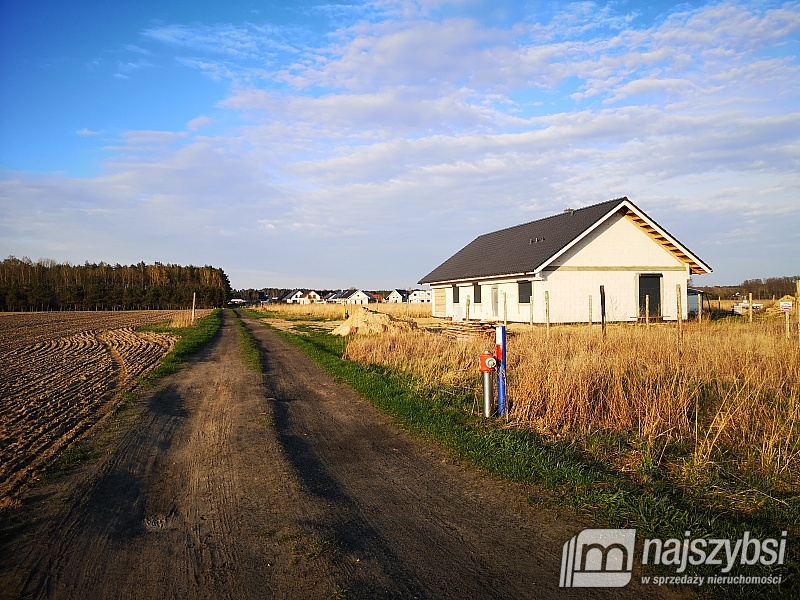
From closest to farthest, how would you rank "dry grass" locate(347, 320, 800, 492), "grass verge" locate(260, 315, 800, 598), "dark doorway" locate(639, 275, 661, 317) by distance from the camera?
"grass verge" locate(260, 315, 800, 598) < "dry grass" locate(347, 320, 800, 492) < "dark doorway" locate(639, 275, 661, 317)

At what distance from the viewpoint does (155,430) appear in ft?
26.5

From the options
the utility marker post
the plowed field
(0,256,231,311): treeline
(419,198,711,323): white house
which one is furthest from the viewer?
(0,256,231,311): treeline

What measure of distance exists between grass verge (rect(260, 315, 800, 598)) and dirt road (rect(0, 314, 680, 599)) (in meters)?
0.34

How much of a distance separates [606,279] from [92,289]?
290ft

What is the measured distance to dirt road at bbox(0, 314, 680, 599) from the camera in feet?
12.0

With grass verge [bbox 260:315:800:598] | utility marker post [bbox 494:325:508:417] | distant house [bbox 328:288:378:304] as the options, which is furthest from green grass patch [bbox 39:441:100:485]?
distant house [bbox 328:288:378:304]

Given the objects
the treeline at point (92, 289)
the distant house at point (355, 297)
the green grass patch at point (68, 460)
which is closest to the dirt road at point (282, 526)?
the green grass patch at point (68, 460)

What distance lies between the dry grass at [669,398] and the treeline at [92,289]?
8618 centimetres

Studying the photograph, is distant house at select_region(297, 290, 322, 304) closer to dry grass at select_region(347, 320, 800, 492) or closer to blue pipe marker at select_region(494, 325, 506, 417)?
dry grass at select_region(347, 320, 800, 492)

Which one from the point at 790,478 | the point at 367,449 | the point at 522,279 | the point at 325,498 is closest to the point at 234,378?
the point at 367,449

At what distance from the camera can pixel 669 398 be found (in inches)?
281

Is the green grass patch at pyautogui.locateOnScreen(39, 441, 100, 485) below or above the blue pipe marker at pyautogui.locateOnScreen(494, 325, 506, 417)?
below

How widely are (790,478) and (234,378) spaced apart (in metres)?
11.3

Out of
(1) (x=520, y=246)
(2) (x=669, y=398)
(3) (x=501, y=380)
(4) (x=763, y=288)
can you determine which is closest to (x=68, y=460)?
(3) (x=501, y=380)
